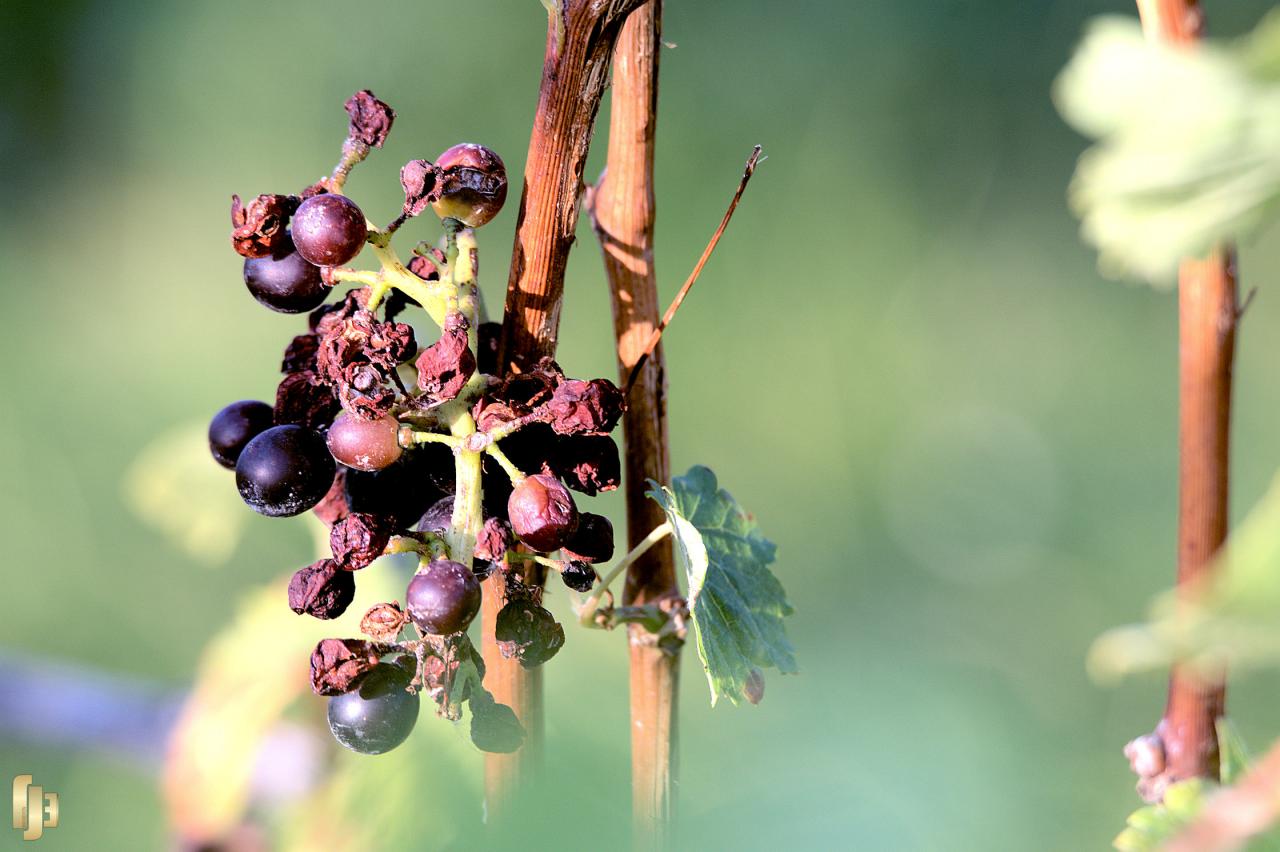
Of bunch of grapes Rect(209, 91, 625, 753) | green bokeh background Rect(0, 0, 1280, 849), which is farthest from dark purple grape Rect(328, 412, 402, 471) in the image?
A: green bokeh background Rect(0, 0, 1280, 849)

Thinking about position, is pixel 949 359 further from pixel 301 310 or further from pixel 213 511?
pixel 301 310

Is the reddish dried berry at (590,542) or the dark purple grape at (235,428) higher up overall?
the dark purple grape at (235,428)

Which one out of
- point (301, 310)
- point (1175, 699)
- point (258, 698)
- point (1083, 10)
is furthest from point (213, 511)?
point (1083, 10)

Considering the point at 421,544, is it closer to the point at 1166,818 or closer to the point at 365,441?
the point at 365,441

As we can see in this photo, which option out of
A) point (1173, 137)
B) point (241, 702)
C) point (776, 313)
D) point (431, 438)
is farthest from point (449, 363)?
point (776, 313)

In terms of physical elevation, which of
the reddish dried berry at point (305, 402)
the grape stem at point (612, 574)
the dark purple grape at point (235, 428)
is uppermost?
the dark purple grape at point (235, 428)

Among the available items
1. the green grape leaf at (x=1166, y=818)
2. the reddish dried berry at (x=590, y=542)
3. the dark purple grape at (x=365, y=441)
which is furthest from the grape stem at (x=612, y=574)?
the green grape leaf at (x=1166, y=818)

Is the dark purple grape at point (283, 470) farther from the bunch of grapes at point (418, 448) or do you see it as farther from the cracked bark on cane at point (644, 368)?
the cracked bark on cane at point (644, 368)

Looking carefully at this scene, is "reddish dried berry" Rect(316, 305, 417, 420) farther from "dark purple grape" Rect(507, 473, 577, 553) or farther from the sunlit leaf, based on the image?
the sunlit leaf
